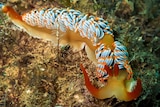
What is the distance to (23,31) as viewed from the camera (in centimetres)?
403

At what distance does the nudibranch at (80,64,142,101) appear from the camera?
3098 millimetres

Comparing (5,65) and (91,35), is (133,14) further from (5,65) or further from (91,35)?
(5,65)

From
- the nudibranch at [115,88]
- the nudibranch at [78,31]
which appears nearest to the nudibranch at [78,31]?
the nudibranch at [78,31]

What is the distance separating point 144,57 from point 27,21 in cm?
162

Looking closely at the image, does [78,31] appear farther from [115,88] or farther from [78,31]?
[115,88]

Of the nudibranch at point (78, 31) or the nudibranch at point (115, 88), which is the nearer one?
the nudibranch at point (115, 88)

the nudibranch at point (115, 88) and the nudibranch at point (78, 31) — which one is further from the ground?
the nudibranch at point (78, 31)

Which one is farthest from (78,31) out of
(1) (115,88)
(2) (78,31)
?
(1) (115,88)

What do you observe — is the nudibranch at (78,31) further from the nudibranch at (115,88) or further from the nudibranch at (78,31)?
the nudibranch at (115,88)

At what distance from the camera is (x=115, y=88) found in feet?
10.2

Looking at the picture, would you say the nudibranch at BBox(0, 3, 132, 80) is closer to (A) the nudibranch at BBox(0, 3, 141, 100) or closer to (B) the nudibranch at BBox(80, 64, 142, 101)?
(A) the nudibranch at BBox(0, 3, 141, 100)

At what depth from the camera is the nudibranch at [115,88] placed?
3.10 meters

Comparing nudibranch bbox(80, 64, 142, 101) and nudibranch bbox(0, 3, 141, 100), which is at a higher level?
nudibranch bbox(0, 3, 141, 100)

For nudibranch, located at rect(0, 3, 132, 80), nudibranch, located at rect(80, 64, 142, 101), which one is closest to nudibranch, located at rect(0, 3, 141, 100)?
nudibranch, located at rect(0, 3, 132, 80)
